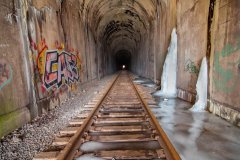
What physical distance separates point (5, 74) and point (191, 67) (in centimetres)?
550

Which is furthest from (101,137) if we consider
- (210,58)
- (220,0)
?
(220,0)

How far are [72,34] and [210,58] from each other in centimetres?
633

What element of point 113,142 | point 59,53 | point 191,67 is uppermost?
point 59,53

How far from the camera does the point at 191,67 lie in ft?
17.8

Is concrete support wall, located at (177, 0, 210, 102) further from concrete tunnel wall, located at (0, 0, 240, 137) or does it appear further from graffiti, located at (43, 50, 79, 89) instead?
graffiti, located at (43, 50, 79, 89)

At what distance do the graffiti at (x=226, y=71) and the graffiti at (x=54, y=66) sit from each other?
16.6ft

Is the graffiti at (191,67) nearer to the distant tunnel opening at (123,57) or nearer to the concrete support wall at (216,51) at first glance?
the concrete support wall at (216,51)

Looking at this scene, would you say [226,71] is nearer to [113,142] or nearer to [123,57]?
[113,142]

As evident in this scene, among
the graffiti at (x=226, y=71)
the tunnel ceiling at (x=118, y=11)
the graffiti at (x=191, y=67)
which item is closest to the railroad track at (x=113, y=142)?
the graffiti at (x=226, y=71)

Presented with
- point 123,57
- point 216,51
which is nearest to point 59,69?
point 216,51

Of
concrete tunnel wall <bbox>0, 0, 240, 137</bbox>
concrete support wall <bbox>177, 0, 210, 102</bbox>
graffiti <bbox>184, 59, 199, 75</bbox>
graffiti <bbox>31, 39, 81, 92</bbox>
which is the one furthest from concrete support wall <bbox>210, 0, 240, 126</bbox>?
graffiti <bbox>31, 39, 81, 92</bbox>

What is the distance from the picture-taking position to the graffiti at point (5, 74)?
3192 mm

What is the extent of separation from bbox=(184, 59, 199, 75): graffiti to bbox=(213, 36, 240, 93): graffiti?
3.20 ft

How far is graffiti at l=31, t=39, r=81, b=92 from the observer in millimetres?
4578
